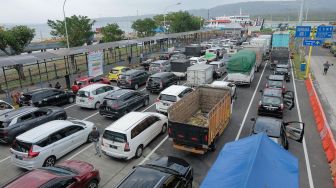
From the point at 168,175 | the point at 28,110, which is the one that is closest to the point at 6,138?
the point at 28,110

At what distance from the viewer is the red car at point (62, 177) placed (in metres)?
8.65

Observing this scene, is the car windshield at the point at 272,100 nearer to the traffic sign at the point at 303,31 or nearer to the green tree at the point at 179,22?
the traffic sign at the point at 303,31

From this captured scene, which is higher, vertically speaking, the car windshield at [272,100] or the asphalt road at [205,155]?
the car windshield at [272,100]

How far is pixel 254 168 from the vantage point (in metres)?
7.04

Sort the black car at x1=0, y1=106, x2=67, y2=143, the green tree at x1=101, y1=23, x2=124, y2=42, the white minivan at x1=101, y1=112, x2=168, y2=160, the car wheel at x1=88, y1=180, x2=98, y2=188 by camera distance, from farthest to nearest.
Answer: the green tree at x1=101, y1=23, x2=124, y2=42
the black car at x1=0, y1=106, x2=67, y2=143
the white minivan at x1=101, y1=112, x2=168, y2=160
the car wheel at x1=88, y1=180, x2=98, y2=188

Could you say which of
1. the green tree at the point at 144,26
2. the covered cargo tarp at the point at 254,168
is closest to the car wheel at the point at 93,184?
the covered cargo tarp at the point at 254,168

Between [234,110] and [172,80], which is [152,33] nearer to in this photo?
[172,80]

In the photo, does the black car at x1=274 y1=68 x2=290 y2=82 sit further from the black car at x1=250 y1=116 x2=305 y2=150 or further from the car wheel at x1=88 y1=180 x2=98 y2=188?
the car wheel at x1=88 y1=180 x2=98 y2=188

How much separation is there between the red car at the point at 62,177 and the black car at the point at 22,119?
19.6 ft

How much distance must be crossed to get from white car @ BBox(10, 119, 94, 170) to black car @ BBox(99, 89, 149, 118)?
3.57 meters

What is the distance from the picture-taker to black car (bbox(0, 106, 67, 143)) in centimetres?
1466

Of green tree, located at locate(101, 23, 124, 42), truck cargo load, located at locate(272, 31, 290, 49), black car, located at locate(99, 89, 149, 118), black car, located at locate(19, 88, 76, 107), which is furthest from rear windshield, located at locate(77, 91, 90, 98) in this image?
truck cargo load, located at locate(272, 31, 290, 49)

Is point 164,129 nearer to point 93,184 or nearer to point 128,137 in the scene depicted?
point 128,137

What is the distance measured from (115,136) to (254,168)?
285 inches
